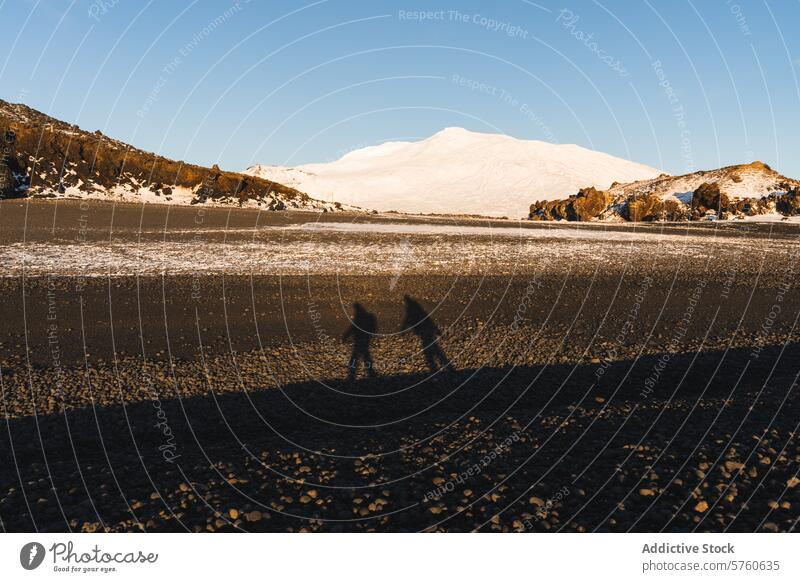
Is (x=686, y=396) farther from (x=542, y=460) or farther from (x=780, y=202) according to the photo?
(x=780, y=202)

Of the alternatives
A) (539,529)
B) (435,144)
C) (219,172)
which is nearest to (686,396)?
(539,529)

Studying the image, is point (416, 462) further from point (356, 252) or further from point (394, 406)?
point (356, 252)

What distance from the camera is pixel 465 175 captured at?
135000 mm

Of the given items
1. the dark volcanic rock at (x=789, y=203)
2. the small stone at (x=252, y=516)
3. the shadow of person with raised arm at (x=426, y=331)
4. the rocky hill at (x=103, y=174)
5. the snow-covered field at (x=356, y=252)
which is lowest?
the small stone at (x=252, y=516)

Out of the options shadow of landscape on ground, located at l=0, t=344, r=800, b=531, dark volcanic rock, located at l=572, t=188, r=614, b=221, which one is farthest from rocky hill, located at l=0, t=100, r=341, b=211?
shadow of landscape on ground, located at l=0, t=344, r=800, b=531

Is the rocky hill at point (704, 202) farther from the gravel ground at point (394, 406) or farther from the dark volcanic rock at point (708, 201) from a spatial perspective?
the gravel ground at point (394, 406)

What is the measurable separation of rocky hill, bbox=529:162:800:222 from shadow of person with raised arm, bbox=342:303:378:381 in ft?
205

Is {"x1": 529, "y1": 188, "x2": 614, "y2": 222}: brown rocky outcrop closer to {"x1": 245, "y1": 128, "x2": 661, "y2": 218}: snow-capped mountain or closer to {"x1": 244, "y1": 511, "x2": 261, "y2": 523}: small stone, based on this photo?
{"x1": 245, "y1": 128, "x2": 661, "y2": 218}: snow-capped mountain

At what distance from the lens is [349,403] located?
1240 cm

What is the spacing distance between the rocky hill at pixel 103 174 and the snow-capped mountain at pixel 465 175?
115ft

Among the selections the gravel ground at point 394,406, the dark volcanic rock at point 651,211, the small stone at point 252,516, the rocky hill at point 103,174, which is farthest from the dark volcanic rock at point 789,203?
the small stone at point 252,516

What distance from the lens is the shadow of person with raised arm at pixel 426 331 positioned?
15531 millimetres

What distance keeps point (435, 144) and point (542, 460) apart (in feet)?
601

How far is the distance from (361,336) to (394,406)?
598 cm
